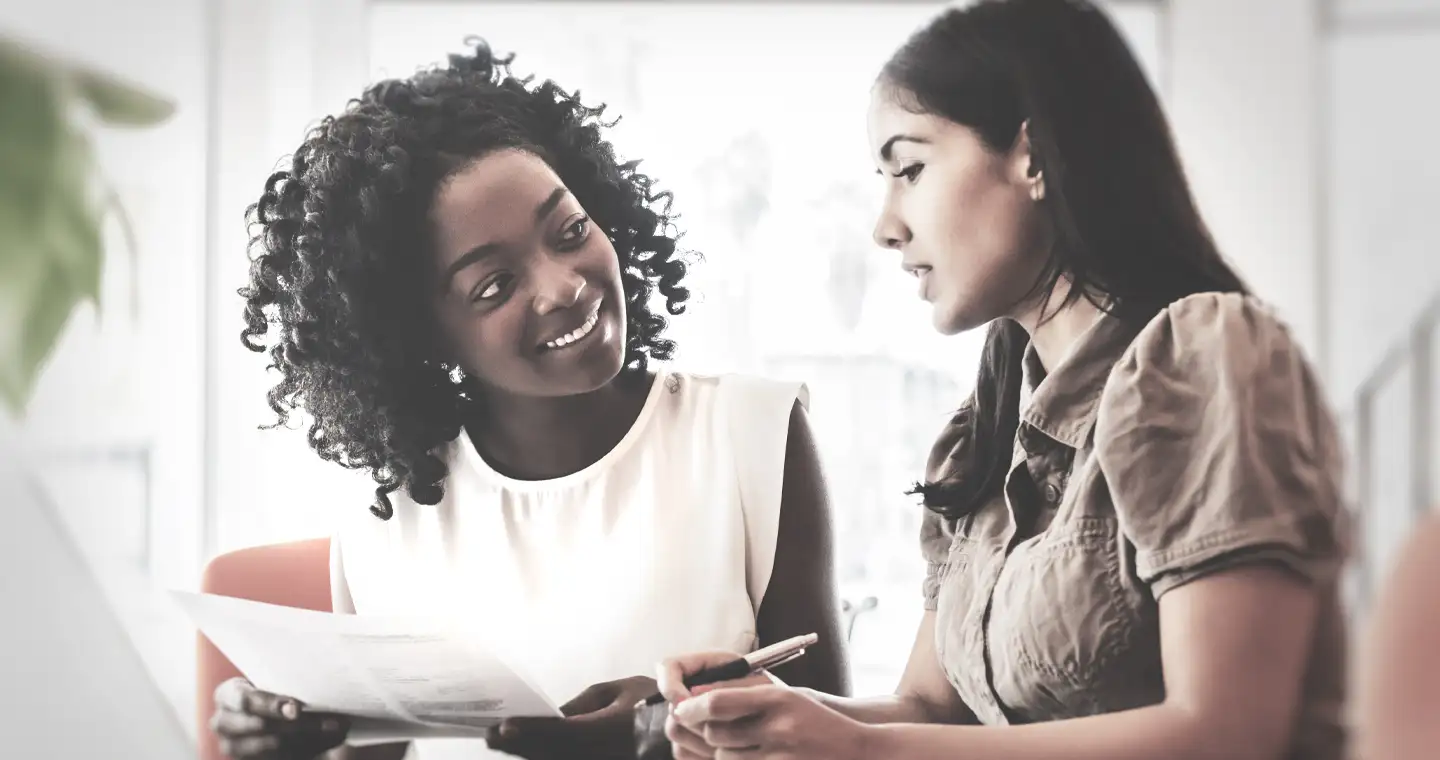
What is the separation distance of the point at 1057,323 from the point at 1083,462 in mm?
102

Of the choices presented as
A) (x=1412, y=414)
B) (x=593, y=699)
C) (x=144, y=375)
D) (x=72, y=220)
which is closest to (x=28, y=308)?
(x=72, y=220)

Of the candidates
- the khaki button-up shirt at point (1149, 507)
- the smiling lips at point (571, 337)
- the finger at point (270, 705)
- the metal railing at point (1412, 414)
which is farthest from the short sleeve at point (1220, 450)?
the finger at point (270, 705)

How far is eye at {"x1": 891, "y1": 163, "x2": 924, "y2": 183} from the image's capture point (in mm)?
812

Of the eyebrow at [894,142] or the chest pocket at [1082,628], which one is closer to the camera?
the chest pocket at [1082,628]

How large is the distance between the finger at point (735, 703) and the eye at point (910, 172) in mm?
350

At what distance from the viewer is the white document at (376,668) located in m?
0.80

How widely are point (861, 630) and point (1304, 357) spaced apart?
606mm

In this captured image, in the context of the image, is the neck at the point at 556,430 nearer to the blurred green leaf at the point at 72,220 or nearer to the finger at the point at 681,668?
the finger at the point at 681,668

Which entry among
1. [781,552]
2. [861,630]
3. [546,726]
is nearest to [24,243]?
[546,726]

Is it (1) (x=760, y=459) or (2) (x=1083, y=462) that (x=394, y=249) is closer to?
(1) (x=760, y=459)

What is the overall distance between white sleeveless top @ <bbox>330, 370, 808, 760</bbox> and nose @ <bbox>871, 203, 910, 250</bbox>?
25 centimetres

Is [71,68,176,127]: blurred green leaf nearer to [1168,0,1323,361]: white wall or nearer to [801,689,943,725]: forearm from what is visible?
[801,689,943,725]: forearm

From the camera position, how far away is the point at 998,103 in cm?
76

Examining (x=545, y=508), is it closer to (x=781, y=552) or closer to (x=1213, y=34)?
(x=781, y=552)
